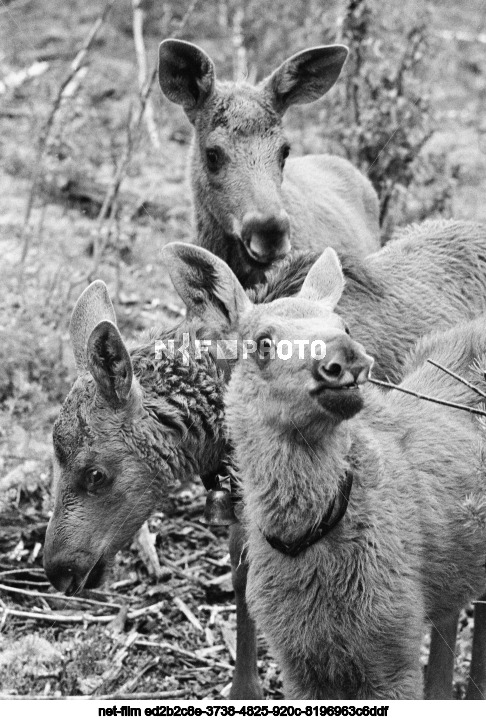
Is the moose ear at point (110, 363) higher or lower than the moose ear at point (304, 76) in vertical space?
lower

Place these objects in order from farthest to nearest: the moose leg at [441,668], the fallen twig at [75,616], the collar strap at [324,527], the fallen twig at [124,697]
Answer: the fallen twig at [75,616], the moose leg at [441,668], the fallen twig at [124,697], the collar strap at [324,527]

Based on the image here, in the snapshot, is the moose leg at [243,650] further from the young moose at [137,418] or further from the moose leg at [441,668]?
the moose leg at [441,668]

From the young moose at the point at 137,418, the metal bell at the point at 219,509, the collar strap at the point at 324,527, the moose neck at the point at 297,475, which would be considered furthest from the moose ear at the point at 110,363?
the collar strap at the point at 324,527

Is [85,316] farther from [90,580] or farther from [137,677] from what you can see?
[137,677]

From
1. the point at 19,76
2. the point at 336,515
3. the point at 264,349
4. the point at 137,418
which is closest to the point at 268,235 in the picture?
the point at 137,418

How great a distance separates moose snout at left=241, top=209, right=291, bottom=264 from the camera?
20.9 ft

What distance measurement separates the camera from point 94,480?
5.12 metres

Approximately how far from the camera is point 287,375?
170 inches

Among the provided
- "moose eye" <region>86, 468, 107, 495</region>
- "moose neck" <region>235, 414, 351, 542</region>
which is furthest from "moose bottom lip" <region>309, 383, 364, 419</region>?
"moose eye" <region>86, 468, 107, 495</region>

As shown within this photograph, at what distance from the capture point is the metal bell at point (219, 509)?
5.21m

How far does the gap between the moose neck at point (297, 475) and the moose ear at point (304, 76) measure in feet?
10.8

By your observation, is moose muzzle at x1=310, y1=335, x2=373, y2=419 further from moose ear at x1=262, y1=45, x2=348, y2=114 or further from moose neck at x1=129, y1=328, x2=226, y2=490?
moose ear at x1=262, y1=45, x2=348, y2=114

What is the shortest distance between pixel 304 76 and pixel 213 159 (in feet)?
3.22

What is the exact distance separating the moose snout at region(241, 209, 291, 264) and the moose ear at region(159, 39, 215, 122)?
44.7 inches
